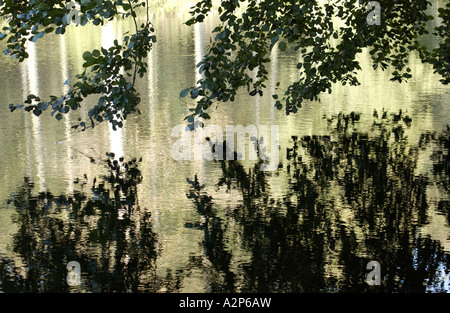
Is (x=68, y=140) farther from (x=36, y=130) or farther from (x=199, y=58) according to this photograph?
(x=199, y=58)

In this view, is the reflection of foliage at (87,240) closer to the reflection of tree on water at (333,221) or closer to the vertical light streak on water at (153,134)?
the vertical light streak on water at (153,134)

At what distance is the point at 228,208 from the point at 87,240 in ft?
5.34

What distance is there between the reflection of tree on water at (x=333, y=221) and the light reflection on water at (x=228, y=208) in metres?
0.02

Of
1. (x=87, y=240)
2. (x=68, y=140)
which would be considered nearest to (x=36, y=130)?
(x=68, y=140)

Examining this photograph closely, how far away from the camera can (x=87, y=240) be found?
21.6 feet

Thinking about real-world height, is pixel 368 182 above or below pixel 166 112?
below

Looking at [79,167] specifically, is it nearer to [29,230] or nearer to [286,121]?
[29,230]

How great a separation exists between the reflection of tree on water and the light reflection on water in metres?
0.02

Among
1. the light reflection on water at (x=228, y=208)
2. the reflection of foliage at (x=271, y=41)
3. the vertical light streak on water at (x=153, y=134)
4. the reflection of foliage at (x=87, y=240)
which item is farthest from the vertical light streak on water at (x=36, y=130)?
the reflection of foliage at (x=271, y=41)

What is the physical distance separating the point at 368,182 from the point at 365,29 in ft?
8.38
